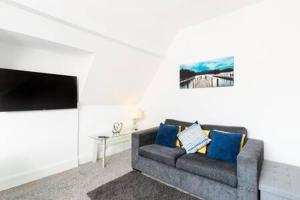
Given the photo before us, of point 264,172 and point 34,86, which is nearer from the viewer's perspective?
point 264,172

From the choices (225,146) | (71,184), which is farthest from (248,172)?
(71,184)

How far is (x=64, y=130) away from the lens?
282 centimetres

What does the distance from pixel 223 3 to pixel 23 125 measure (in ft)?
11.2

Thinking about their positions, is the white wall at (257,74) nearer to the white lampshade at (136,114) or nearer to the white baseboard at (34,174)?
the white lampshade at (136,114)

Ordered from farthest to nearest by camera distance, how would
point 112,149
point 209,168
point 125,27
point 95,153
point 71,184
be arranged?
point 112,149 → point 95,153 → point 125,27 → point 71,184 → point 209,168

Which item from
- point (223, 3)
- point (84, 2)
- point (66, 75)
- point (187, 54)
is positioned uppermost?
point (223, 3)

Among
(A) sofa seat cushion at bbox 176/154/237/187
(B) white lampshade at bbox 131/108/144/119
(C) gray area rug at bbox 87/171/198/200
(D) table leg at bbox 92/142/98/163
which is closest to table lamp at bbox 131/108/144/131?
(B) white lampshade at bbox 131/108/144/119

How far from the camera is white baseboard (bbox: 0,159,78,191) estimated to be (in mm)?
2189

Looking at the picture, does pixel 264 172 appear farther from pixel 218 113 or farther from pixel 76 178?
pixel 76 178

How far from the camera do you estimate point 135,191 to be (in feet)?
7.06

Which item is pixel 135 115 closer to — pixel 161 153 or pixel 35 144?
pixel 161 153

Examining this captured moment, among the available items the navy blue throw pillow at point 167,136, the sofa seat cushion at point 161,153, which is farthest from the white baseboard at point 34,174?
the navy blue throw pillow at point 167,136

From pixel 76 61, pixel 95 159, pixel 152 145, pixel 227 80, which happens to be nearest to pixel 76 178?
pixel 95 159

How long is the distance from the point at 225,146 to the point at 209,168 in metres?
0.45
